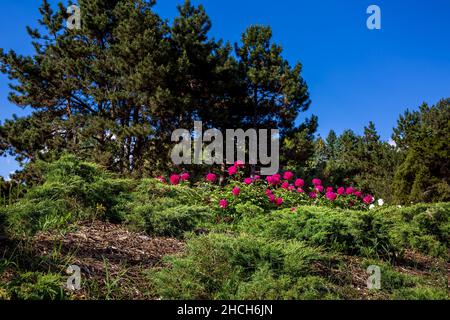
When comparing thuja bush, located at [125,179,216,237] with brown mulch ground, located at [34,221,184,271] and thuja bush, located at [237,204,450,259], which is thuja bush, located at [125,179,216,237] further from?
thuja bush, located at [237,204,450,259]

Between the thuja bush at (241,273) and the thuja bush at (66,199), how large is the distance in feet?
4.87

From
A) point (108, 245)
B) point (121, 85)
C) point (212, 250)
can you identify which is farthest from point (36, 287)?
point (121, 85)

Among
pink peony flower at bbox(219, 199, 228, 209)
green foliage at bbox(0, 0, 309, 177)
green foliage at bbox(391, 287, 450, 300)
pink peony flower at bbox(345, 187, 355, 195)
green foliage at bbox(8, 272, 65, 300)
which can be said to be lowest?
green foliage at bbox(391, 287, 450, 300)

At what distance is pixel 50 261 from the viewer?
294 cm

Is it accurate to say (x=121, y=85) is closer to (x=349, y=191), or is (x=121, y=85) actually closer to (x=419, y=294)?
(x=349, y=191)

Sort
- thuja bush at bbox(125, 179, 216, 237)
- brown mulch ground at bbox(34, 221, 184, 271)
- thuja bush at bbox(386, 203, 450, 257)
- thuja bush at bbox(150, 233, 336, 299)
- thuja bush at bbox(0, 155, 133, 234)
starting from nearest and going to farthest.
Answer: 1. thuja bush at bbox(150, 233, 336, 299)
2. brown mulch ground at bbox(34, 221, 184, 271)
3. thuja bush at bbox(0, 155, 133, 234)
4. thuja bush at bbox(125, 179, 216, 237)
5. thuja bush at bbox(386, 203, 450, 257)

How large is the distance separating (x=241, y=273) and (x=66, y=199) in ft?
8.01

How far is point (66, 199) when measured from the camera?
4.24 meters

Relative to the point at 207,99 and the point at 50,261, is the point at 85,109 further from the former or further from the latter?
the point at 50,261

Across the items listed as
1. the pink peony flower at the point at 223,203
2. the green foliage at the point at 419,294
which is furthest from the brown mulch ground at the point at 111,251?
the green foliage at the point at 419,294

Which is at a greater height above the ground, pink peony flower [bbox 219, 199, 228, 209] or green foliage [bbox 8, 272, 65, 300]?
pink peony flower [bbox 219, 199, 228, 209]

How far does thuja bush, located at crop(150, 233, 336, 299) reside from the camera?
265cm

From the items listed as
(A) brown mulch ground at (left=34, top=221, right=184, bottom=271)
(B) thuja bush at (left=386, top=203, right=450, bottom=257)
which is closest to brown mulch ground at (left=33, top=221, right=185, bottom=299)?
(A) brown mulch ground at (left=34, top=221, right=184, bottom=271)

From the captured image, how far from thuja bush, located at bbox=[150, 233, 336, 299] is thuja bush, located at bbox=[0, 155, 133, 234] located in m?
1.48
